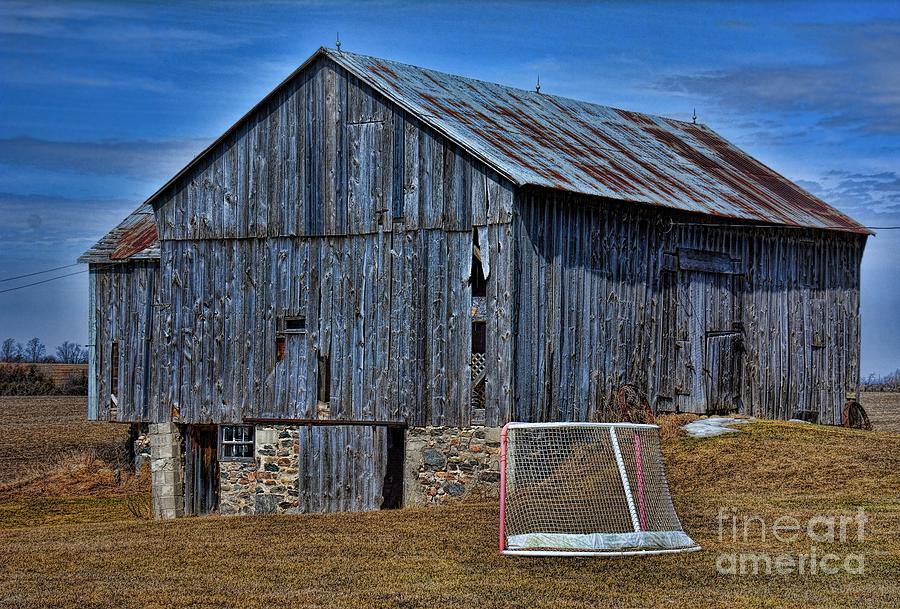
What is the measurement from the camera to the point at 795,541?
17031 mm

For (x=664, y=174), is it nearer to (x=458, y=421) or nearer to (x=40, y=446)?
(x=458, y=421)

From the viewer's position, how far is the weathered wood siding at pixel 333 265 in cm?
2509

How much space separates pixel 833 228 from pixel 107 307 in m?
18.0

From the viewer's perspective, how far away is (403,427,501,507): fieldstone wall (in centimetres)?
2453

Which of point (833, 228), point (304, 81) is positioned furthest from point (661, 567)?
point (833, 228)

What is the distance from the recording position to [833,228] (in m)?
32.8

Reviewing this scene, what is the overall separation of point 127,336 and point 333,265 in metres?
6.85

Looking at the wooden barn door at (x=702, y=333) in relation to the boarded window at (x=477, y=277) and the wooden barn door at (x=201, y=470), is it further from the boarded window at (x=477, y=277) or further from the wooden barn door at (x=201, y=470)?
the wooden barn door at (x=201, y=470)

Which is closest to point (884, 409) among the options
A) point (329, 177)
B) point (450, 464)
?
point (450, 464)

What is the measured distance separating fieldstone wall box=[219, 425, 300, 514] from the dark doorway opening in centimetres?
197

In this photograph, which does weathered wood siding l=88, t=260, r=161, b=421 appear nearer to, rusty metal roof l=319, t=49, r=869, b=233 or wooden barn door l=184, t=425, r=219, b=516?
wooden barn door l=184, t=425, r=219, b=516

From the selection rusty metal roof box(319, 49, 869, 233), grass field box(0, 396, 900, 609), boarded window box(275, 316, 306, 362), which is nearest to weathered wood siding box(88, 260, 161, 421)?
boarded window box(275, 316, 306, 362)

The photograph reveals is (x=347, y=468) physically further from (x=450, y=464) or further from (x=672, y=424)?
(x=672, y=424)

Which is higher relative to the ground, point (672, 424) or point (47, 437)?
point (672, 424)
